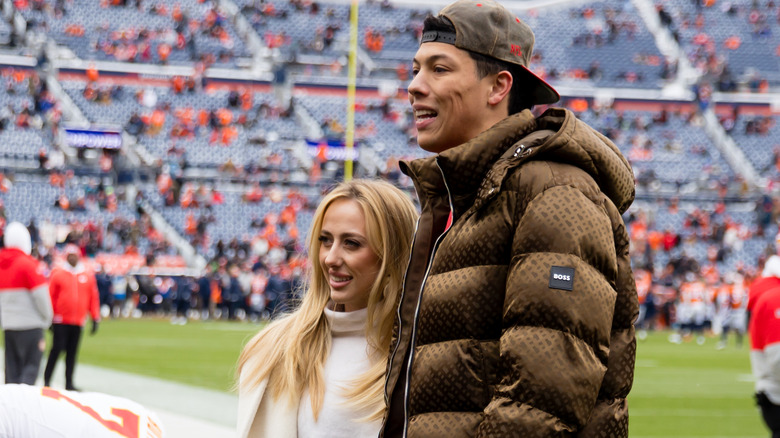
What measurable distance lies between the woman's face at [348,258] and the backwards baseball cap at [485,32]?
2.55 feet

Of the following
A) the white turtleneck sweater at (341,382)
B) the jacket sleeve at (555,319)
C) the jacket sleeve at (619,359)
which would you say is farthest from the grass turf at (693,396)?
the jacket sleeve at (555,319)

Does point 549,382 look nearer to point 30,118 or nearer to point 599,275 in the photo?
point 599,275

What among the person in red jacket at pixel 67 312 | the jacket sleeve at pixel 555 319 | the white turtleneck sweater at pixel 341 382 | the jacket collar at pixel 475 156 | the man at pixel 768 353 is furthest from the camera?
the person in red jacket at pixel 67 312

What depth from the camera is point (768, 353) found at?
573 centimetres

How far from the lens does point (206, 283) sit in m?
26.2

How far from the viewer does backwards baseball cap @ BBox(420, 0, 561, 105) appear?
92.6 inches

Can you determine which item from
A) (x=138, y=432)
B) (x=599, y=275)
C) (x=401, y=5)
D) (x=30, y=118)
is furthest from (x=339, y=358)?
(x=401, y=5)

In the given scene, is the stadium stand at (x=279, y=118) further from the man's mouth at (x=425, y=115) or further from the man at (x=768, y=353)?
the man's mouth at (x=425, y=115)

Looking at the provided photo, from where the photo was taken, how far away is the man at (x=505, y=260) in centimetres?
197

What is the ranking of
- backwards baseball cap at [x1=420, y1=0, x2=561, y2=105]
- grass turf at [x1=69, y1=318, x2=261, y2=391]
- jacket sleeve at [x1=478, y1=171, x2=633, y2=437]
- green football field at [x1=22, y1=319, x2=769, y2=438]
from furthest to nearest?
grass turf at [x1=69, y1=318, x2=261, y2=391], green football field at [x1=22, y1=319, x2=769, y2=438], backwards baseball cap at [x1=420, y1=0, x2=561, y2=105], jacket sleeve at [x1=478, y1=171, x2=633, y2=437]

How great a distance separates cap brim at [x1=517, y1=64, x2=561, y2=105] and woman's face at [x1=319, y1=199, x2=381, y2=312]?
748 millimetres

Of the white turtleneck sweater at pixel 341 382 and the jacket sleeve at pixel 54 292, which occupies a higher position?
the white turtleneck sweater at pixel 341 382

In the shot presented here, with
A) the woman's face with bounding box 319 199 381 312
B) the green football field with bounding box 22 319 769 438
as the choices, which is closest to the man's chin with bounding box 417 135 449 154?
the woman's face with bounding box 319 199 381 312

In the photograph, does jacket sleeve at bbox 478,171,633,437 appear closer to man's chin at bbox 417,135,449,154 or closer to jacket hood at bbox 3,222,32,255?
man's chin at bbox 417,135,449,154
